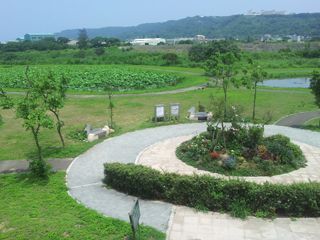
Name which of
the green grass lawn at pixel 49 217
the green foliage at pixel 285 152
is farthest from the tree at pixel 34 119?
the green foliage at pixel 285 152

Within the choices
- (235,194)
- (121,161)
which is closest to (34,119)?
(121,161)

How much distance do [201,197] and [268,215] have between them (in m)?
2.18

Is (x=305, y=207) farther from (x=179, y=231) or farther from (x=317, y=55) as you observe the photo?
(x=317, y=55)

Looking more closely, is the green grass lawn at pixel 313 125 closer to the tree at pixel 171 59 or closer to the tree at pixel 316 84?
the tree at pixel 316 84

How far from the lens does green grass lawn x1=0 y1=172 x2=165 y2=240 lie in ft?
37.0

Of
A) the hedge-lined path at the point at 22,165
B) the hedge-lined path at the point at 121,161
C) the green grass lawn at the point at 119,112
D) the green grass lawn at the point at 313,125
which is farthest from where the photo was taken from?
the green grass lawn at the point at 313,125

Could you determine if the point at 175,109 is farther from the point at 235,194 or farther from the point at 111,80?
the point at 111,80

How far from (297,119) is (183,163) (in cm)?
1232

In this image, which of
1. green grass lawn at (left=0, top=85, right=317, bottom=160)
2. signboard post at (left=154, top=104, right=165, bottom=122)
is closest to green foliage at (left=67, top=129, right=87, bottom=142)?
green grass lawn at (left=0, top=85, right=317, bottom=160)

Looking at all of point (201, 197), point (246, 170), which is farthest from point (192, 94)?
point (201, 197)

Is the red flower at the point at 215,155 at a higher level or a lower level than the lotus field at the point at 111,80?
higher

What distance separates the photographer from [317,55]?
75.6 metres

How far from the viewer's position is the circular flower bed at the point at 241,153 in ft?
51.3

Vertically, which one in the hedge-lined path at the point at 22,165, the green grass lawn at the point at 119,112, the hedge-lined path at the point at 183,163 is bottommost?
the green grass lawn at the point at 119,112
